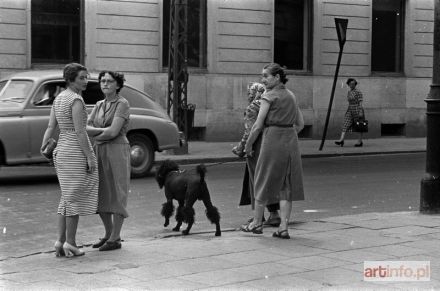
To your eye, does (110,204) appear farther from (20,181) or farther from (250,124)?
(20,181)

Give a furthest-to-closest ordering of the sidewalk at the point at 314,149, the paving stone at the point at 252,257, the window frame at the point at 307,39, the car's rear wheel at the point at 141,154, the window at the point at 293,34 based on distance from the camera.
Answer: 1. the window frame at the point at 307,39
2. the window at the point at 293,34
3. the sidewalk at the point at 314,149
4. the car's rear wheel at the point at 141,154
5. the paving stone at the point at 252,257

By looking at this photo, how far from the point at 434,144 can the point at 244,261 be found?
149 inches

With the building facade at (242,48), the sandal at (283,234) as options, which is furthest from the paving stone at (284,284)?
the building facade at (242,48)

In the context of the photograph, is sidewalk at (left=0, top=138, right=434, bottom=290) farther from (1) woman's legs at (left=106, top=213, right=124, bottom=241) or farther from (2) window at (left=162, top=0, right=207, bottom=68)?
(2) window at (left=162, top=0, right=207, bottom=68)

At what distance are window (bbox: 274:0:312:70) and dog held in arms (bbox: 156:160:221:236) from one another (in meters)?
16.8

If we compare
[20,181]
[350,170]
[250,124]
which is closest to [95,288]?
[250,124]

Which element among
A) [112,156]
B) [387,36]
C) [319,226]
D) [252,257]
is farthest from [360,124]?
[252,257]

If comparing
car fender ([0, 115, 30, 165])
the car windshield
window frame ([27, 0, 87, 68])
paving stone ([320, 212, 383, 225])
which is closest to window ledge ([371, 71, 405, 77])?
window frame ([27, 0, 87, 68])

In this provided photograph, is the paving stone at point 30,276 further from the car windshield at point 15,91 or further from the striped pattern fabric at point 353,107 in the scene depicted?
the striped pattern fabric at point 353,107

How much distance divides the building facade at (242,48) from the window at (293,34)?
30 millimetres

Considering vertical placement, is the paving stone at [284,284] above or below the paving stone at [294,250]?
above

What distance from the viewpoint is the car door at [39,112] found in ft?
47.5

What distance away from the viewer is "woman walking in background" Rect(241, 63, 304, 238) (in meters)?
9.16

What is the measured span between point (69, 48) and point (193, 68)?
3574 millimetres
